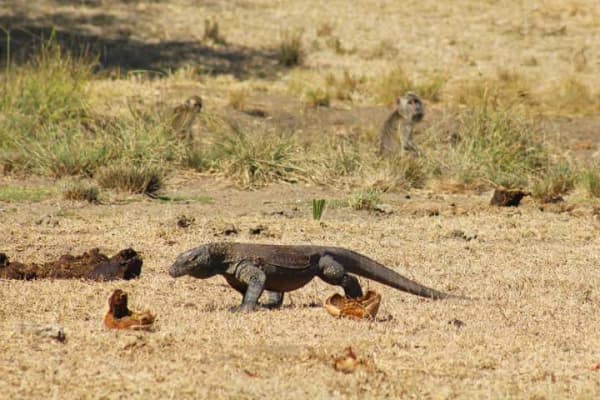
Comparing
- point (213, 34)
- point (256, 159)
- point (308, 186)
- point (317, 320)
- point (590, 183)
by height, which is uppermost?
point (317, 320)

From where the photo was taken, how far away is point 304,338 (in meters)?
6.39

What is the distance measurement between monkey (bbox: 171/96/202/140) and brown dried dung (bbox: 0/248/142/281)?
23.0 feet

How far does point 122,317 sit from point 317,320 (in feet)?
3.51

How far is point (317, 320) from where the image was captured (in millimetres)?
6914

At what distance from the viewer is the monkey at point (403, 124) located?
51.6ft

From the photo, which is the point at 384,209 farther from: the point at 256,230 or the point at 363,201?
the point at 256,230

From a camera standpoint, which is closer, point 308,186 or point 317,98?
point 308,186

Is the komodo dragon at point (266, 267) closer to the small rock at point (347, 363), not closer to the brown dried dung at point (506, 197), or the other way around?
the small rock at point (347, 363)

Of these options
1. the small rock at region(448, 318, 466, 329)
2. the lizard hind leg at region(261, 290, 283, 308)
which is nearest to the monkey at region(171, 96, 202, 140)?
the lizard hind leg at region(261, 290, 283, 308)

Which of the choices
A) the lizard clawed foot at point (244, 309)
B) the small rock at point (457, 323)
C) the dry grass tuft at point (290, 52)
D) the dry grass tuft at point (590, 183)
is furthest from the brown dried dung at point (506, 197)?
the dry grass tuft at point (290, 52)

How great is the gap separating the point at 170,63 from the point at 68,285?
16.3m

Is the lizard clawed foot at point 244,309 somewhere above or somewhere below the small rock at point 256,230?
above

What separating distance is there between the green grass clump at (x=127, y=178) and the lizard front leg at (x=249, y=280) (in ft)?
19.6

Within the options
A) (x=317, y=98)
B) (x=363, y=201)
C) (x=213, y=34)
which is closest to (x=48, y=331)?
(x=363, y=201)
